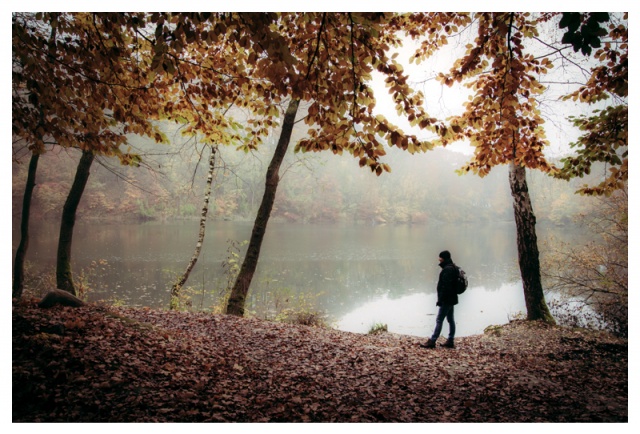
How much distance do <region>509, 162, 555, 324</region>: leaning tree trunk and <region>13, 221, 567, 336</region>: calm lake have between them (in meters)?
3.70

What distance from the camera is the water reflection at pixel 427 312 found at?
33.2 ft

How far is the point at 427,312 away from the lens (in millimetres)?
11867

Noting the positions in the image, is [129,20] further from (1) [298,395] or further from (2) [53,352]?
(1) [298,395]

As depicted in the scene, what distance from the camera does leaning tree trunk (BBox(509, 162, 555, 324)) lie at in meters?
6.30

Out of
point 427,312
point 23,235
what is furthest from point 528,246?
point 23,235

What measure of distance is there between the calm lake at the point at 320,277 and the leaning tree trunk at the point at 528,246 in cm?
370

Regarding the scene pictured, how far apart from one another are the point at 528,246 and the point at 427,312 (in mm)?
6298

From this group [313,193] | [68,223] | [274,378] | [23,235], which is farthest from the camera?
[313,193]

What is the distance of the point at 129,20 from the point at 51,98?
1.19 meters

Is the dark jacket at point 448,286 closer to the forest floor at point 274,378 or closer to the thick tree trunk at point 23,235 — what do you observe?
the forest floor at point 274,378

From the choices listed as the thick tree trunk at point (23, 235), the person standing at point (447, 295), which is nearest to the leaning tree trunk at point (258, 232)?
the person standing at point (447, 295)

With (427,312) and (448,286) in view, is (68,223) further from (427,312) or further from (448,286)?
(427,312)

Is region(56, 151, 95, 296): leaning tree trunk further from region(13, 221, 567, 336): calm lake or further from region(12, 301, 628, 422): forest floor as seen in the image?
region(12, 301, 628, 422): forest floor

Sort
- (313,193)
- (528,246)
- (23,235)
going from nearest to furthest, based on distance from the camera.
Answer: (528,246)
(23,235)
(313,193)
